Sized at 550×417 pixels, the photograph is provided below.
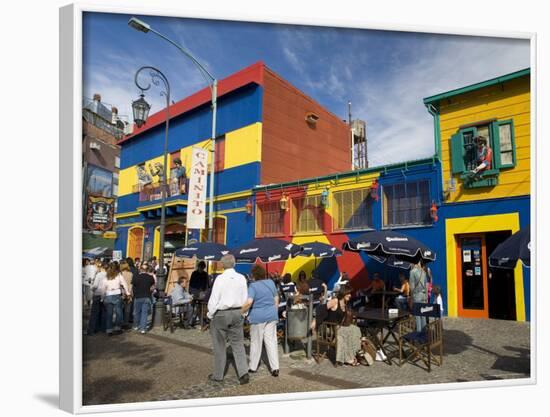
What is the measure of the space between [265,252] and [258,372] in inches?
115

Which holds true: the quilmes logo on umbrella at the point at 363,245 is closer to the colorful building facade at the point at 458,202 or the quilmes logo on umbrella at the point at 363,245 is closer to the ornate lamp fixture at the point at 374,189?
the colorful building facade at the point at 458,202

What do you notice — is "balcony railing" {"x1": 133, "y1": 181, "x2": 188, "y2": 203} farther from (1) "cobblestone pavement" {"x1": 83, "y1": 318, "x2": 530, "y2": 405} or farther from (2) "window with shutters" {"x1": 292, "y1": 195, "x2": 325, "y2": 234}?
(1) "cobblestone pavement" {"x1": 83, "y1": 318, "x2": 530, "y2": 405}

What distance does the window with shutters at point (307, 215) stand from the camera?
11.8m

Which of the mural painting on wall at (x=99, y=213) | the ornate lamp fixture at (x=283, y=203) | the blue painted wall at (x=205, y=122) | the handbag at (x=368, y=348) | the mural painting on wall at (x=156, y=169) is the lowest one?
the handbag at (x=368, y=348)

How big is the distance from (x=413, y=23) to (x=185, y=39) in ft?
12.0

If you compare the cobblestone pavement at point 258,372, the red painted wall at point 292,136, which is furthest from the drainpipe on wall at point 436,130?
the red painted wall at point 292,136

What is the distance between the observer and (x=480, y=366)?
6371mm

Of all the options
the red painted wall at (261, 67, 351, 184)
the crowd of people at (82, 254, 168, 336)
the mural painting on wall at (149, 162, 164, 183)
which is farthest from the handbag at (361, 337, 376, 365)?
the mural painting on wall at (149, 162, 164, 183)

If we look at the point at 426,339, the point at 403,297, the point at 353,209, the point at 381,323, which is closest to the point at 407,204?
the point at 353,209

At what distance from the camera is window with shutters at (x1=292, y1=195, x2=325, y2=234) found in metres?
11.8

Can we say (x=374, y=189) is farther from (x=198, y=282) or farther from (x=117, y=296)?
(x=117, y=296)

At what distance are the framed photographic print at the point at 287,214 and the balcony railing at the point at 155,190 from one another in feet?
0.24

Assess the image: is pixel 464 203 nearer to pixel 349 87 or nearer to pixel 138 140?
pixel 349 87
